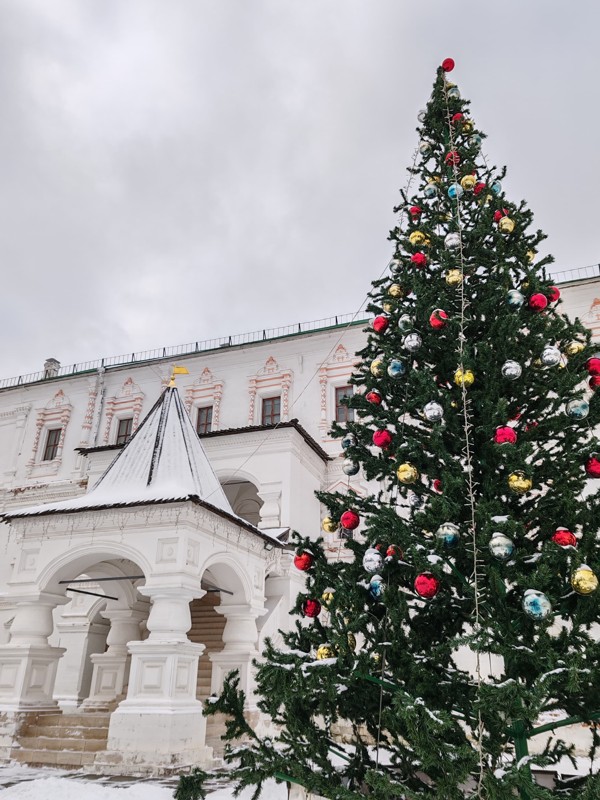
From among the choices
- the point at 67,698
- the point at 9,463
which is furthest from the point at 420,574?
the point at 9,463

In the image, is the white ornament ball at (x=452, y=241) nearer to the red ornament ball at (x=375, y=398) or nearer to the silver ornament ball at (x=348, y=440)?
the red ornament ball at (x=375, y=398)

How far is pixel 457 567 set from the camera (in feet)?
10.8

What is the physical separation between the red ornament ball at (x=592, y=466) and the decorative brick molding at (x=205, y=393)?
14.1 metres

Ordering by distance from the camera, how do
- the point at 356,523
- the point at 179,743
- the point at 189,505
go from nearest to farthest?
the point at 356,523, the point at 179,743, the point at 189,505

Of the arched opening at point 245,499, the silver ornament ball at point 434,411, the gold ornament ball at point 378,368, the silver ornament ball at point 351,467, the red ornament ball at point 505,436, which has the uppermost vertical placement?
the arched opening at point 245,499

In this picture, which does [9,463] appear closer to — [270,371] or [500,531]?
[270,371]

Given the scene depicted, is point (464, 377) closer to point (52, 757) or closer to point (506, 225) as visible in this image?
point (506, 225)

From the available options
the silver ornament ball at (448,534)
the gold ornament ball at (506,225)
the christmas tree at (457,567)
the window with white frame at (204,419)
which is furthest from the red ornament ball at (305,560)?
the window with white frame at (204,419)

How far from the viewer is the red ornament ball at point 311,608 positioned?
3.43 m

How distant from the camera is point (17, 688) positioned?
8.23 meters

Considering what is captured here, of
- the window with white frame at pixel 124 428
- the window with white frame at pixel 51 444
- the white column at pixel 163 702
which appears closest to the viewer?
the white column at pixel 163 702

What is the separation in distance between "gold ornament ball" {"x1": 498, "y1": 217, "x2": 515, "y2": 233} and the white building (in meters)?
5.84

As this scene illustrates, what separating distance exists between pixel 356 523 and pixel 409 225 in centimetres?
258

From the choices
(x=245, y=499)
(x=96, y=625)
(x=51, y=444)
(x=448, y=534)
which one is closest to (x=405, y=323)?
(x=448, y=534)
